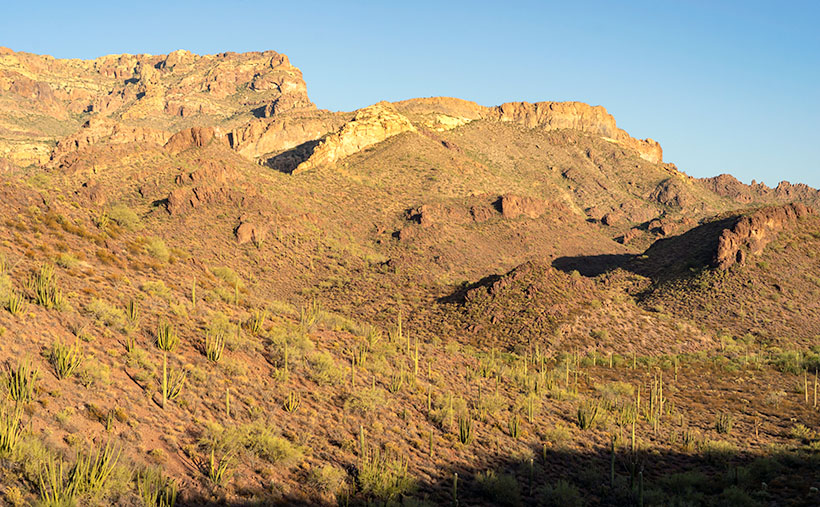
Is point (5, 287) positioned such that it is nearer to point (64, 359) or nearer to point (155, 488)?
point (64, 359)

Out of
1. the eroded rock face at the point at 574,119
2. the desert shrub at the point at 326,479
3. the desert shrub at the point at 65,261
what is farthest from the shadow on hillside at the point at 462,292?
the eroded rock face at the point at 574,119

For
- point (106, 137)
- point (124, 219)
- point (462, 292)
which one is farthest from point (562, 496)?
point (106, 137)

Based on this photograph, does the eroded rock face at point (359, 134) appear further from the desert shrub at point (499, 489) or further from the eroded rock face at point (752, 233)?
the desert shrub at point (499, 489)

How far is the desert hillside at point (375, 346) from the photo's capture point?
12.8 meters

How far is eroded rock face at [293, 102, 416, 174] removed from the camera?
92119mm

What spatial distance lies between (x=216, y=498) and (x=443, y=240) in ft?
203

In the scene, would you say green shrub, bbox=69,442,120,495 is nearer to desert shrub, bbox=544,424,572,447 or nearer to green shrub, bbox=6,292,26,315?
green shrub, bbox=6,292,26,315

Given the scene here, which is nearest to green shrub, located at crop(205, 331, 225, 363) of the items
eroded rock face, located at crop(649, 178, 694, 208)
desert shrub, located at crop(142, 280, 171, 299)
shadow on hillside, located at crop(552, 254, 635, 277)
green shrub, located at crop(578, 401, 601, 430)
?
desert shrub, located at crop(142, 280, 171, 299)

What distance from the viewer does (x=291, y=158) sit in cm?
10900

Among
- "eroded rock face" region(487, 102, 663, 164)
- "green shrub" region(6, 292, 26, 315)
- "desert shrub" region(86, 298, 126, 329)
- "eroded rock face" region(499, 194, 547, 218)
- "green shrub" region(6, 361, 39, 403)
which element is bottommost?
"green shrub" region(6, 361, 39, 403)

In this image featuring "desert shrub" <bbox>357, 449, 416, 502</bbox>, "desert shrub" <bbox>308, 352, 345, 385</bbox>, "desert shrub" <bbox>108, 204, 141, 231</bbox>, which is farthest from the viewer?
"desert shrub" <bbox>108, 204, 141, 231</bbox>

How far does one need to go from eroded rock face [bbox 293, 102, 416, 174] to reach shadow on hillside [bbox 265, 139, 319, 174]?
675 centimetres

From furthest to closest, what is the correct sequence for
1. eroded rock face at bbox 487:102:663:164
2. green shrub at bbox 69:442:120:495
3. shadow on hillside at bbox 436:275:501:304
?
eroded rock face at bbox 487:102:663:164
shadow on hillside at bbox 436:275:501:304
green shrub at bbox 69:442:120:495

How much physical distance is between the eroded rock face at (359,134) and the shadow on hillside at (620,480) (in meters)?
75.3
